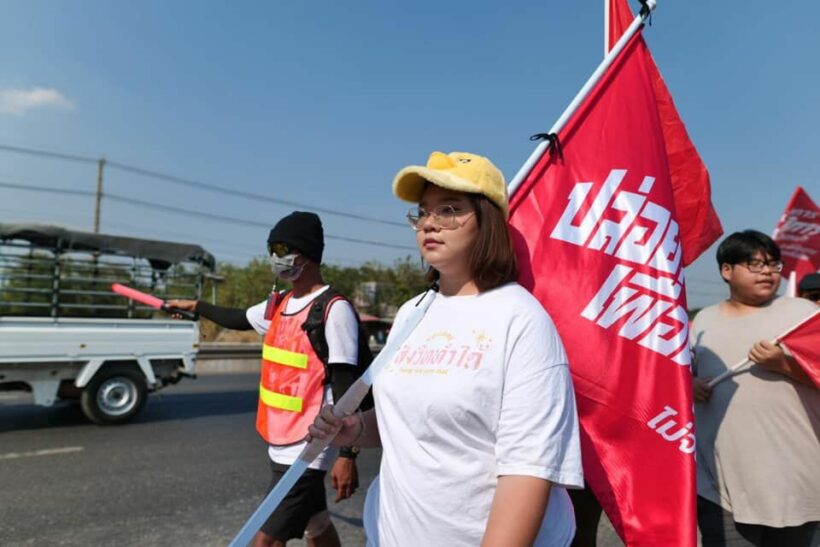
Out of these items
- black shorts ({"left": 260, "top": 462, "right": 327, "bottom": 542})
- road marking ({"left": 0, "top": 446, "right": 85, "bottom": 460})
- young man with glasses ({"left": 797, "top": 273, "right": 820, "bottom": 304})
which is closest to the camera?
black shorts ({"left": 260, "top": 462, "right": 327, "bottom": 542})

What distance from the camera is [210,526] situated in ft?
14.2

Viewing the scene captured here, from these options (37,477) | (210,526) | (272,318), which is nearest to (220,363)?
(37,477)

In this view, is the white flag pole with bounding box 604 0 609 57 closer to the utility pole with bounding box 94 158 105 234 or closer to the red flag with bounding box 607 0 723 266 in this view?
the red flag with bounding box 607 0 723 266

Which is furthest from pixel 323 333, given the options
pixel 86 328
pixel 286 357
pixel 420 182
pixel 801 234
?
pixel 801 234

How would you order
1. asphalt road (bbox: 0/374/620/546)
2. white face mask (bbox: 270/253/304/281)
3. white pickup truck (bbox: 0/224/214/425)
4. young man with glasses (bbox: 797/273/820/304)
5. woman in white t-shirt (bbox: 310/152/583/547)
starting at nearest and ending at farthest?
woman in white t-shirt (bbox: 310/152/583/547) → white face mask (bbox: 270/253/304/281) → asphalt road (bbox: 0/374/620/546) → young man with glasses (bbox: 797/273/820/304) → white pickup truck (bbox: 0/224/214/425)

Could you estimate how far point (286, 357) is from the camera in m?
2.91

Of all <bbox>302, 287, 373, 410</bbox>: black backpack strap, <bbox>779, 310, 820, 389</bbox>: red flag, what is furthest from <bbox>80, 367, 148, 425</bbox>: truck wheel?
<bbox>779, 310, 820, 389</bbox>: red flag

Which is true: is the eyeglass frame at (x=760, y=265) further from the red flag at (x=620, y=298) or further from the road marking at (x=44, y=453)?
the road marking at (x=44, y=453)

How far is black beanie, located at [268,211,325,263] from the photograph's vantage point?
10.2 feet

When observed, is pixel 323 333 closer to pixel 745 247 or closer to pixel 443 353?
pixel 443 353

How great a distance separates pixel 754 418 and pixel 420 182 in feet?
5.93

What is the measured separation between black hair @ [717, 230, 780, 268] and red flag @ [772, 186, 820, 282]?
20.0 feet

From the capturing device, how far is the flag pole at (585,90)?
2.14 metres

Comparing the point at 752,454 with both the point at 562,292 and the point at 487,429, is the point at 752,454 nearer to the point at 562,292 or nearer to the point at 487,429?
the point at 562,292
